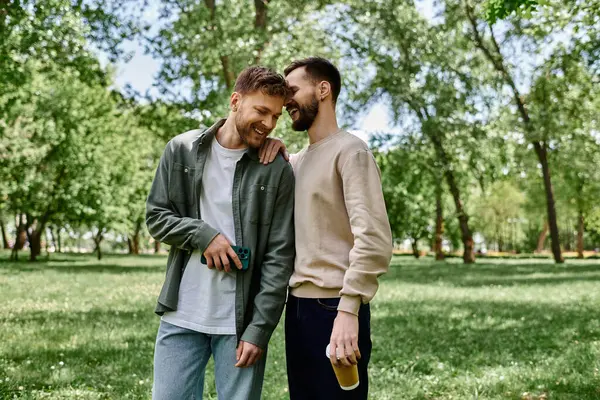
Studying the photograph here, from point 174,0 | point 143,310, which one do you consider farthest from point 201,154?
point 174,0

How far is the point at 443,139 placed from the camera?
23.0 meters

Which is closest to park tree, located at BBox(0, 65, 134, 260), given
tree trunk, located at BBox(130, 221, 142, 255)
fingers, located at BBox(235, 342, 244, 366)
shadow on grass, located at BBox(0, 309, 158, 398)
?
shadow on grass, located at BBox(0, 309, 158, 398)

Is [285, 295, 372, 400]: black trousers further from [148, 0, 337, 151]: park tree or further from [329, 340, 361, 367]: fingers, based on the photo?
[148, 0, 337, 151]: park tree

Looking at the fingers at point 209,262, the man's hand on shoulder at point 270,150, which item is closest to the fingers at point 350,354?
the fingers at point 209,262

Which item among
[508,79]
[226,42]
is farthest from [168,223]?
[508,79]

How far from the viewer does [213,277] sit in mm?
2936

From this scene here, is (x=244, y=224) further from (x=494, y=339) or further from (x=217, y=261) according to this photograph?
(x=494, y=339)

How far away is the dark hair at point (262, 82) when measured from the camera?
289 cm

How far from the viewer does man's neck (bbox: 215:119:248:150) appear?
308 centimetres

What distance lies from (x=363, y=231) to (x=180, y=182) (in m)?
0.94

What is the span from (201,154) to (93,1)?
14909 mm

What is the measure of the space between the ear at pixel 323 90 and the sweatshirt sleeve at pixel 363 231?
1.40ft

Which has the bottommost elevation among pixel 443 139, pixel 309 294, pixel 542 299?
pixel 542 299

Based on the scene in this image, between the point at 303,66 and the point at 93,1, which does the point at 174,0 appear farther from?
the point at 303,66
